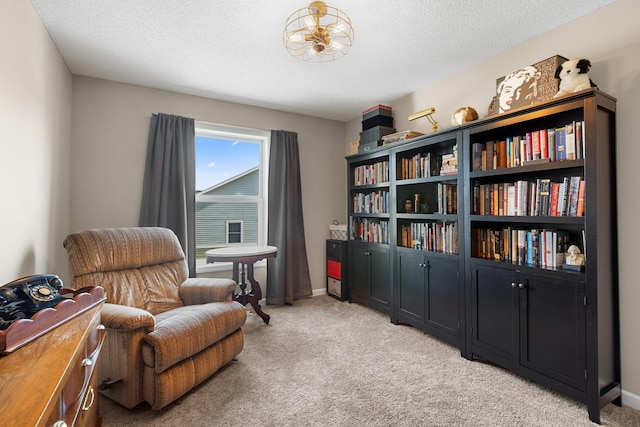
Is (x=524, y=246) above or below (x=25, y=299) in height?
above

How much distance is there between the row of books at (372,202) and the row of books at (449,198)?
0.72m

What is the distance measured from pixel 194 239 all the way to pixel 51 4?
7.13 ft

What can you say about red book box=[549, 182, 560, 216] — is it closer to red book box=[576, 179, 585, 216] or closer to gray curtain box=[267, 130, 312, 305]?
red book box=[576, 179, 585, 216]

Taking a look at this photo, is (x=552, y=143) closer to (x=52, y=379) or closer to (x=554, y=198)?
(x=554, y=198)

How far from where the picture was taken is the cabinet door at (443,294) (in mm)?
2631

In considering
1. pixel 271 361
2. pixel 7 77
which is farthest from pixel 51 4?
pixel 271 361

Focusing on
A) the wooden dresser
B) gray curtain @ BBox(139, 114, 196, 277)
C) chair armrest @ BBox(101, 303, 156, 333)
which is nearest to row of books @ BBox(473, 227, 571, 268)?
chair armrest @ BBox(101, 303, 156, 333)

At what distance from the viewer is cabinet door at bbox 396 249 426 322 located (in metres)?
2.95

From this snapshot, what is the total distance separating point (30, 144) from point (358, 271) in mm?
3130

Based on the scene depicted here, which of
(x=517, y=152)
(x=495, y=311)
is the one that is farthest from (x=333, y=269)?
(x=517, y=152)

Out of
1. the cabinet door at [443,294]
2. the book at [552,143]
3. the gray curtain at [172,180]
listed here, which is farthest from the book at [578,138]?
the gray curtain at [172,180]

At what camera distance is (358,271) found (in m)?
3.84

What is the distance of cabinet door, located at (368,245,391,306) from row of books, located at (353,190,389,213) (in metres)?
0.43

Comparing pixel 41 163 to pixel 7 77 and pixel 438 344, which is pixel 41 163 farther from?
pixel 438 344
